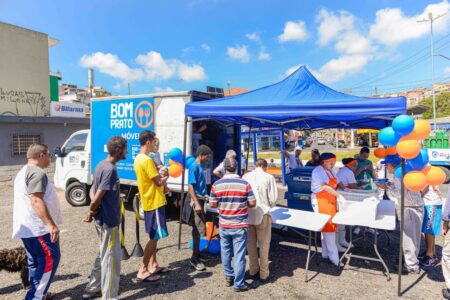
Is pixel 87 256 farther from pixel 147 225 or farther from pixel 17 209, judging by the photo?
pixel 17 209

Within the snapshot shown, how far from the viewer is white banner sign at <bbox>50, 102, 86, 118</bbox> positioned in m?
14.9

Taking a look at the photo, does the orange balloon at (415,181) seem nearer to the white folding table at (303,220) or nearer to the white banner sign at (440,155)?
the white folding table at (303,220)

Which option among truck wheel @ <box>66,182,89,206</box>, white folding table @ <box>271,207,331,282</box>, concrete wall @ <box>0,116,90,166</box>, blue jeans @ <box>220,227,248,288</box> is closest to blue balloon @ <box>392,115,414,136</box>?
white folding table @ <box>271,207,331,282</box>

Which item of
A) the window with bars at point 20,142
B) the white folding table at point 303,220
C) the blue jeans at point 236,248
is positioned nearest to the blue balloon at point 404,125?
the white folding table at point 303,220

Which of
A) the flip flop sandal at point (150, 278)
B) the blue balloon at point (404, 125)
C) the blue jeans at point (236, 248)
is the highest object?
the blue balloon at point (404, 125)

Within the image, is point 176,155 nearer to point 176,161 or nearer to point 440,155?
point 176,161

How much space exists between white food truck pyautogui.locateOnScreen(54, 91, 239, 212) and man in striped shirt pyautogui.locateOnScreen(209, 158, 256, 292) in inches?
92.6

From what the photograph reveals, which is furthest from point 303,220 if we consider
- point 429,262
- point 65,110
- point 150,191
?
point 65,110

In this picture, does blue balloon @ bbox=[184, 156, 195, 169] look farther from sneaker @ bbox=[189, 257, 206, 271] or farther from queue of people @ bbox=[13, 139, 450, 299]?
sneaker @ bbox=[189, 257, 206, 271]

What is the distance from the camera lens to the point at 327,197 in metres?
4.16

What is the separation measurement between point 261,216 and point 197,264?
118cm

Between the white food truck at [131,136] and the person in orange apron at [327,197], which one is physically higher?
the white food truck at [131,136]

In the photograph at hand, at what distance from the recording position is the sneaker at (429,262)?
13.3 feet

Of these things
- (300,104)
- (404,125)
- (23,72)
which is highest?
(23,72)
